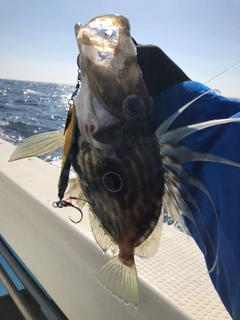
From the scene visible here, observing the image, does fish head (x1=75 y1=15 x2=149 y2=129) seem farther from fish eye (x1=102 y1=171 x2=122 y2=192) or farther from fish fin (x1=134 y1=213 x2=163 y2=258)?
fish fin (x1=134 y1=213 x2=163 y2=258)

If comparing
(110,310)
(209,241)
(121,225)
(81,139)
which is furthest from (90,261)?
(81,139)

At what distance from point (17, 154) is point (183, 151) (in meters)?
0.59

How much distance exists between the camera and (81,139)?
0.97m

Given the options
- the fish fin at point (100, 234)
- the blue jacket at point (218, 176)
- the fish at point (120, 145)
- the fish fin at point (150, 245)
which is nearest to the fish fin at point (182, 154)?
the fish at point (120, 145)

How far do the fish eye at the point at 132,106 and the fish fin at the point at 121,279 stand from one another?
1.84 ft

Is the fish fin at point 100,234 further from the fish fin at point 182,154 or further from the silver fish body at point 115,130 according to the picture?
the fish fin at point 182,154

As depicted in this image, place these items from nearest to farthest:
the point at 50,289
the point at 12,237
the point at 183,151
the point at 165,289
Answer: the point at 183,151, the point at 165,289, the point at 50,289, the point at 12,237

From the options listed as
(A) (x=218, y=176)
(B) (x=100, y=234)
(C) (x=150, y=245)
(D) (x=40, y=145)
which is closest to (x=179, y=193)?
(A) (x=218, y=176)

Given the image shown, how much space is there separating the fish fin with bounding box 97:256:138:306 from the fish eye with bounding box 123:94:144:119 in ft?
1.84

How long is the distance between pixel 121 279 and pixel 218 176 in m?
0.52

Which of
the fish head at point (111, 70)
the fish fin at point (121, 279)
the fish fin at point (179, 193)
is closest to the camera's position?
the fish head at point (111, 70)

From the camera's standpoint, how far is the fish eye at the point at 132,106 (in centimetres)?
92

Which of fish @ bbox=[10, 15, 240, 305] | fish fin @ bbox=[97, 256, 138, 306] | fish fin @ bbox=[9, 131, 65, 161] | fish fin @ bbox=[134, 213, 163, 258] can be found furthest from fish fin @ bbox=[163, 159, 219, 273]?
fish fin @ bbox=[9, 131, 65, 161]

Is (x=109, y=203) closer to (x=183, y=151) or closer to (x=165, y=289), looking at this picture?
(x=183, y=151)
